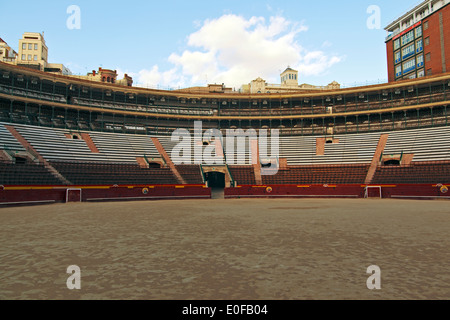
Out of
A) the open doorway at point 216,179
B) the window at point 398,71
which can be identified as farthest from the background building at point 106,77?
the window at point 398,71

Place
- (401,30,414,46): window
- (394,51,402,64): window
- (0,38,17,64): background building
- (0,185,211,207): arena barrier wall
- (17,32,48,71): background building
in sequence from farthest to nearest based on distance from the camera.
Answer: (17,32,48,71): background building
(0,38,17,64): background building
(394,51,402,64): window
(401,30,414,46): window
(0,185,211,207): arena barrier wall

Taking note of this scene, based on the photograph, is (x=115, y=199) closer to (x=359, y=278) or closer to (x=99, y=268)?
(x=99, y=268)

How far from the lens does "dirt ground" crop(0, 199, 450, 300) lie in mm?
4938

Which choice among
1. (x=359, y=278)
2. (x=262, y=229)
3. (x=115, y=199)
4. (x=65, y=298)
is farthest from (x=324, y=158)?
(x=65, y=298)

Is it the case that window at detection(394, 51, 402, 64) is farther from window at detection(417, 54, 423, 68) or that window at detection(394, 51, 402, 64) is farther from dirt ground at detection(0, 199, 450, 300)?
dirt ground at detection(0, 199, 450, 300)

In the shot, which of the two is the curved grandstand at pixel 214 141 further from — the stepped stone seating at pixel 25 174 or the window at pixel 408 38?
the window at pixel 408 38

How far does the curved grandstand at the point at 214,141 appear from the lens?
1224 inches

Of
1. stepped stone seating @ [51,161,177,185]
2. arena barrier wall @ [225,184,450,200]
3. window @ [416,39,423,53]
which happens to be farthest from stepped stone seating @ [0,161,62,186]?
window @ [416,39,423,53]

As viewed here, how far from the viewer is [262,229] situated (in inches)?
449

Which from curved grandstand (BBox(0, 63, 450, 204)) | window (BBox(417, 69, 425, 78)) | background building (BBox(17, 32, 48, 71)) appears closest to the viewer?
curved grandstand (BBox(0, 63, 450, 204))

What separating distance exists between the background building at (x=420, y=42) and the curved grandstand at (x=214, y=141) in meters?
15.9
